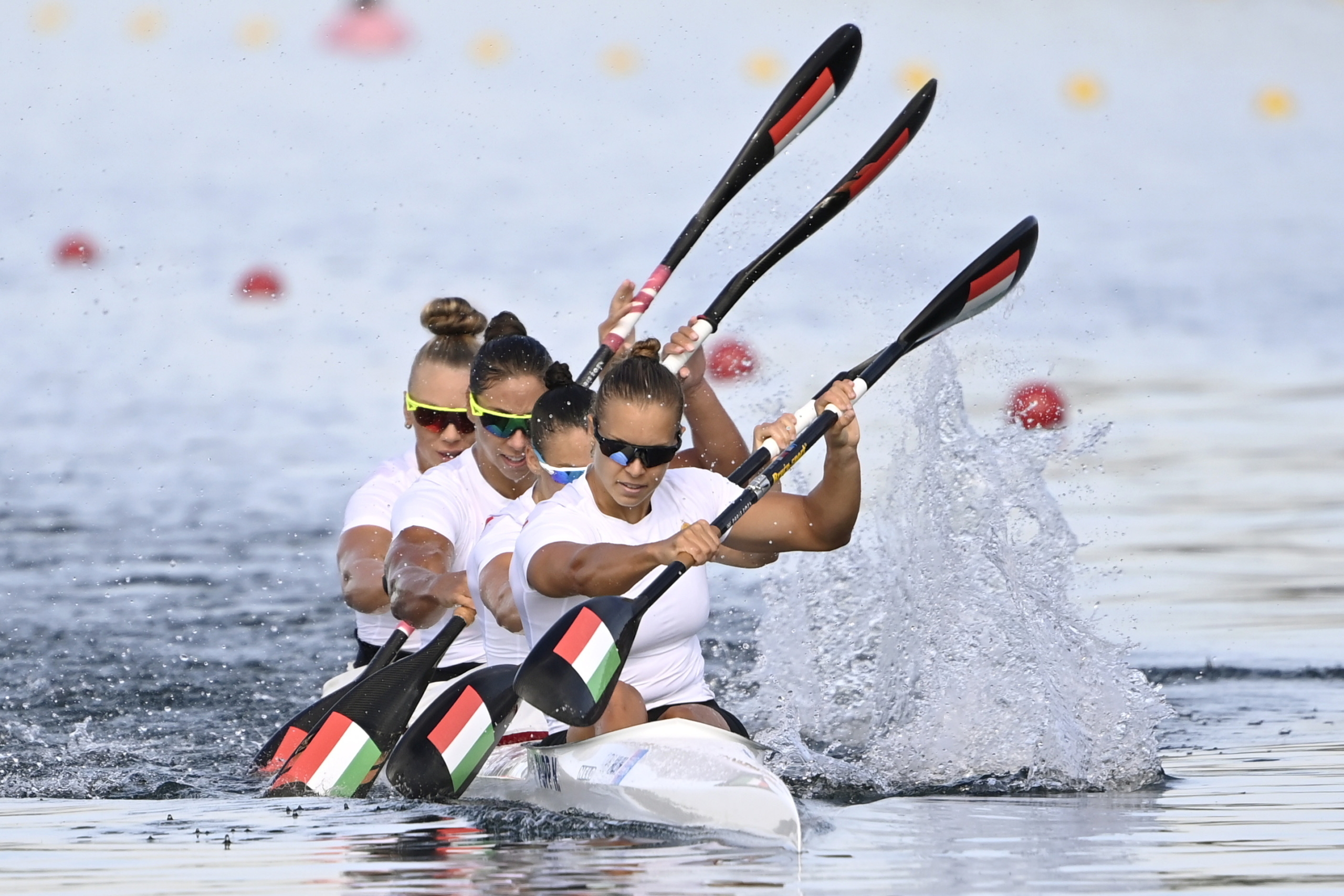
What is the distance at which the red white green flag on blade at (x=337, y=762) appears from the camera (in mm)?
6531

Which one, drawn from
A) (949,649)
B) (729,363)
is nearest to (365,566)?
(949,649)

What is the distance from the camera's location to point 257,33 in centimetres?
3148

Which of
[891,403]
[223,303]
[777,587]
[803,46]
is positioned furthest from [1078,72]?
[777,587]

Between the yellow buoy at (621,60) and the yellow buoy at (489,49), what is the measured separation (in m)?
1.46

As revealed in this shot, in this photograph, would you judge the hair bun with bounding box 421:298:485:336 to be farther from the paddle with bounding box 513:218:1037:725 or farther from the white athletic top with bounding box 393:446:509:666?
the paddle with bounding box 513:218:1037:725

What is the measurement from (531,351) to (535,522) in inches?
41.3

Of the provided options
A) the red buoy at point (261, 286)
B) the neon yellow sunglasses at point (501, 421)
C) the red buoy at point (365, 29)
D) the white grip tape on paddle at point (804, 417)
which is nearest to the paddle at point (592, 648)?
the white grip tape on paddle at point (804, 417)

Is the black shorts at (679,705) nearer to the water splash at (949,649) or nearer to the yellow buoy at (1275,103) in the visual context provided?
the water splash at (949,649)

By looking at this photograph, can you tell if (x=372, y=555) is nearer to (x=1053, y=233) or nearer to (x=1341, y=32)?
(x=1053, y=233)

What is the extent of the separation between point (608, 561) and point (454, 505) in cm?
140

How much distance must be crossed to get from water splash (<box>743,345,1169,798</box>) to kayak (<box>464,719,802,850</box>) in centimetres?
87

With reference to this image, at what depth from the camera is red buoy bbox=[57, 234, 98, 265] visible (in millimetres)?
21344

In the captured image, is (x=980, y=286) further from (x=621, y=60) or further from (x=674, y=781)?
(x=621, y=60)

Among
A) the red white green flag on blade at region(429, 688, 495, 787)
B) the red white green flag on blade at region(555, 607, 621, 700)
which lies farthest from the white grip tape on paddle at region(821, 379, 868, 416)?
the red white green flag on blade at region(429, 688, 495, 787)
